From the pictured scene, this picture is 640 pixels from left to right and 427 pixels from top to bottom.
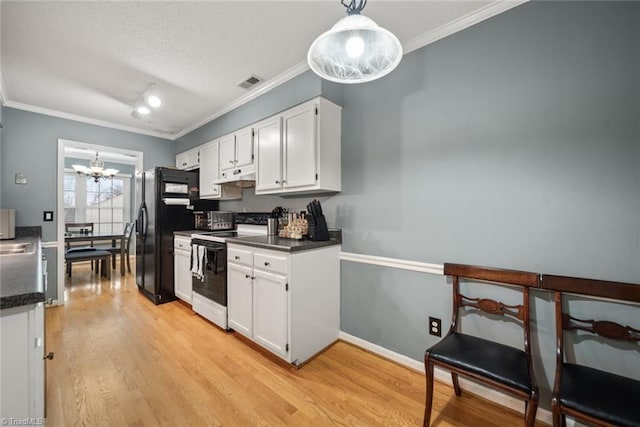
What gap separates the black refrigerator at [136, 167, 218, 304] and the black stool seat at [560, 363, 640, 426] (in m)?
3.85

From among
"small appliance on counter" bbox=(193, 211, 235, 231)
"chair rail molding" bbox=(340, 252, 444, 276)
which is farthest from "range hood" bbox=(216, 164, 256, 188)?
"chair rail molding" bbox=(340, 252, 444, 276)

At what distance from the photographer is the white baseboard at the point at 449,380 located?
1555mm

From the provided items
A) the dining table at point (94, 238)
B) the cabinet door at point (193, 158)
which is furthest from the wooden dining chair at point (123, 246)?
the cabinet door at point (193, 158)

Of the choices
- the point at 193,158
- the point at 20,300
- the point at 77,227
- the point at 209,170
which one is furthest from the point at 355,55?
the point at 77,227

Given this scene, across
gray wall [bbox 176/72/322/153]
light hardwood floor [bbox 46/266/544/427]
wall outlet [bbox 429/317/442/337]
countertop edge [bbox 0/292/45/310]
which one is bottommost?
light hardwood floor [bbox 46/266/544/427]

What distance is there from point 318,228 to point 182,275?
81.0 inches

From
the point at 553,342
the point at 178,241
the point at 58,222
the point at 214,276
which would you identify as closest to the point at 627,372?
the point at 553,342

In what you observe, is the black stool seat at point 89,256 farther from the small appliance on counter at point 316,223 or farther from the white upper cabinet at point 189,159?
the small appliance on counter at point 316,223

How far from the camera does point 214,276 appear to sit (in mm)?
2723

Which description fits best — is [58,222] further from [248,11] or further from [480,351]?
[480,351]

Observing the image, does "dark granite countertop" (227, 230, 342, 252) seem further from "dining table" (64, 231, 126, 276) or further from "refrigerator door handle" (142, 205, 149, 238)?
"dining table" (64, 231, 126, 276)

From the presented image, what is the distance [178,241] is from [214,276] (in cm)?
105

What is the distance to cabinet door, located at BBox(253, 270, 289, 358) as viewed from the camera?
204cm

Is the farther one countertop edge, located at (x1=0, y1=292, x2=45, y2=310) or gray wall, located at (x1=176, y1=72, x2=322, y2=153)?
gray wall, located at (x1=176, y1=72, x2=322, y2=153)
